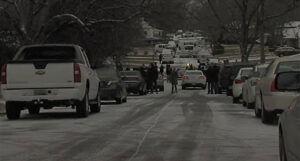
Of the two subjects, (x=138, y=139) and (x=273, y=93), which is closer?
(x=138, y=139)

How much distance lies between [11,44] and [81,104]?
25.5 metres

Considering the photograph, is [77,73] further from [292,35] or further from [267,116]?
[292,35]

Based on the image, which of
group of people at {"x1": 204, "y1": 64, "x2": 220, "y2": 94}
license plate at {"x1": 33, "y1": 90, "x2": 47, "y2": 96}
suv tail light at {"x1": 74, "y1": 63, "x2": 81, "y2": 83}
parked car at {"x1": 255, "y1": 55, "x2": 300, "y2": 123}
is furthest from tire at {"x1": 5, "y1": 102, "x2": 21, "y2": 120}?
group of people at {"x1": 204, "y1": 64, "x2": 220, "y2": 94}

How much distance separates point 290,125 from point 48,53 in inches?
509

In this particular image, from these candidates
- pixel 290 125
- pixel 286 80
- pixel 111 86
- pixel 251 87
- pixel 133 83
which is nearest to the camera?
pixel 290 125

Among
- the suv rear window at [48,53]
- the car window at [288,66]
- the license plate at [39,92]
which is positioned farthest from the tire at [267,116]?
the suv rear window at [48,53]

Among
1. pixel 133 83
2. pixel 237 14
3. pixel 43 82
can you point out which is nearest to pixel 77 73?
pixel 43 82

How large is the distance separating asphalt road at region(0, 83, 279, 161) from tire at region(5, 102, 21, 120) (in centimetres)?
25

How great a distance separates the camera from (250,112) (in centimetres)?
2086

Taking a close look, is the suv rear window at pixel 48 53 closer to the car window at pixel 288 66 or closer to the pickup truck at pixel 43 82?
the pickup truck at pixel 43 82

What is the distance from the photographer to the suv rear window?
19327mm

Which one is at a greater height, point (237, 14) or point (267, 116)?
point (237, 14)

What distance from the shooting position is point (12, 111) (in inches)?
713

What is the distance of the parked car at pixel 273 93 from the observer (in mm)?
15055
